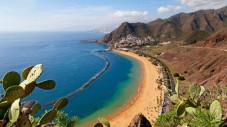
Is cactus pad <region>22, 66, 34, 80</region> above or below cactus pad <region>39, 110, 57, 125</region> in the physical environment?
above

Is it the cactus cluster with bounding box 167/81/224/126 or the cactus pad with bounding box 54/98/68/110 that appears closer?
the cactus pad with bounding box 54/98/68/110

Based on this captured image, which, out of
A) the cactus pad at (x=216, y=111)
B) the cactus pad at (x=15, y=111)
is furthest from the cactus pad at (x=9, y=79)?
the cactus pad at (x=216, y=111)

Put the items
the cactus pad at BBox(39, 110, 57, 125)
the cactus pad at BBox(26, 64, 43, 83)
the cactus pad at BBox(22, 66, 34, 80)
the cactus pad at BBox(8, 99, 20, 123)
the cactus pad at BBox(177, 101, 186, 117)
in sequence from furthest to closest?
the cactus pad at BBox(177, 101, 186, 117), the cactus pad at BBox(39, 110, 57, 125), the cactus pad at BBox(22, 66, 34, 80), the cactus pad at BBox(26, 64, 43, 83), the cactus pad at BBox(8, 99, 20, 123)

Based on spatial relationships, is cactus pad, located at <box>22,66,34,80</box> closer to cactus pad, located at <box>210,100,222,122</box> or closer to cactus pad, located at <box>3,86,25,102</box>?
cactus pad, located at <box>3,86,25,102</box>

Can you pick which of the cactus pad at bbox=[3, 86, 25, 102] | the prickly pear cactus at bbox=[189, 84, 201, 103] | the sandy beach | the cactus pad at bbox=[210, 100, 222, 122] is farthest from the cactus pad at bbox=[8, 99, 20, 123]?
the sandy beach

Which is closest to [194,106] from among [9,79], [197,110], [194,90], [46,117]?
[197,110]

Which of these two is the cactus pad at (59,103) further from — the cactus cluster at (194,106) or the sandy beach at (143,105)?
the sandy beach at (143,105)

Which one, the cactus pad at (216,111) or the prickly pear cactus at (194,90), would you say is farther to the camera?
the prickly pear cactus at (194,90)

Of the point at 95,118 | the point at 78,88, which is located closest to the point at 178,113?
the point at 95,118

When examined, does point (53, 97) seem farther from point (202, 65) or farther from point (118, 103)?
point (202, 65)

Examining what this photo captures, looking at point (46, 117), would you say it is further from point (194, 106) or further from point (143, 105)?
point (143, 105)
